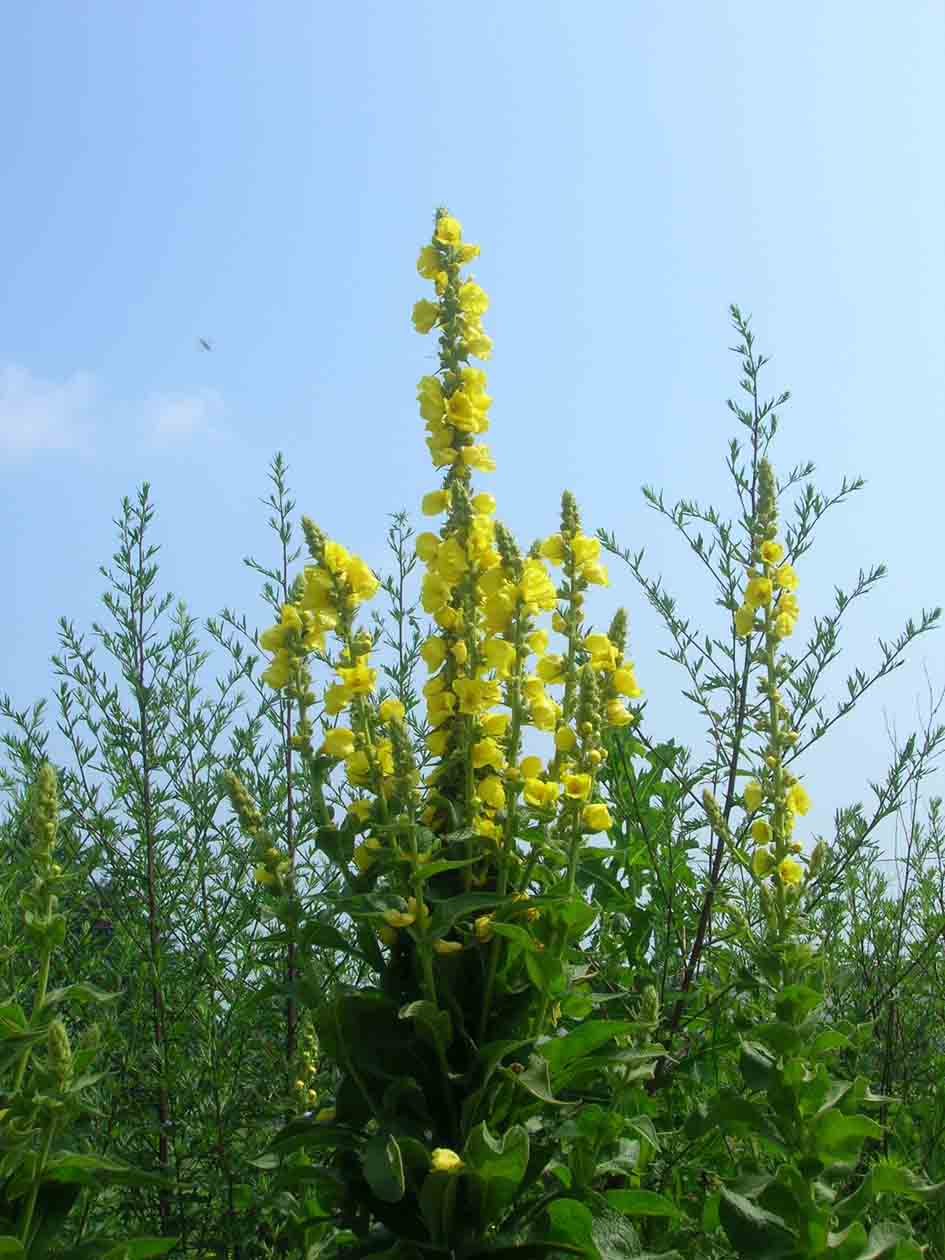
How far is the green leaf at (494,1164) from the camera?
2.12 m

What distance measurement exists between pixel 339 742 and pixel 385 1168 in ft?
2.47

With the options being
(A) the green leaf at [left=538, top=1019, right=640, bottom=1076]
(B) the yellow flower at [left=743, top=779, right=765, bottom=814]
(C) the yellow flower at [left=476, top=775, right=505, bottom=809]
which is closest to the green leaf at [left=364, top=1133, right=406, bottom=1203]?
(A) the green leaf at [left=538, top=1019, right=640, bottom=1076]

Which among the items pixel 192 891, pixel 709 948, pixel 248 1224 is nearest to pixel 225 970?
pixel 192 891

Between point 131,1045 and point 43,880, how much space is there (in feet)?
4.30

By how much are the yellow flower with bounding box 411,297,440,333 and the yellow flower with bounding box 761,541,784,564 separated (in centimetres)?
99

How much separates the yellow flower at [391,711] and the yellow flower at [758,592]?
3.21 ft

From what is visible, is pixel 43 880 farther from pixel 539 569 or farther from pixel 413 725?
pixel 413 725

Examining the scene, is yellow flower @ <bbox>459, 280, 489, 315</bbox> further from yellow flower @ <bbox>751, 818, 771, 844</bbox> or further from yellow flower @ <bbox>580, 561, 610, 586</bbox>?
yellow flower @ <bbox>751, 818, 771, 844</bbox>

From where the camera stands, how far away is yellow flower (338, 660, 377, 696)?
233cm

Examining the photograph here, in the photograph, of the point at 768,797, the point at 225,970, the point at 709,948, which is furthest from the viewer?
the point at 225,970

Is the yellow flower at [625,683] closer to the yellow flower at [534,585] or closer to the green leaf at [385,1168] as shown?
the yellow flower at [534,585]

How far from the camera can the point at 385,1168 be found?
2078 mm

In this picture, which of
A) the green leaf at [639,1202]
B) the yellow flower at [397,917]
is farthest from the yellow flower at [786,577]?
the green leaf at [639,1202]

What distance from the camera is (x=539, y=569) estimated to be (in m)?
2.36
